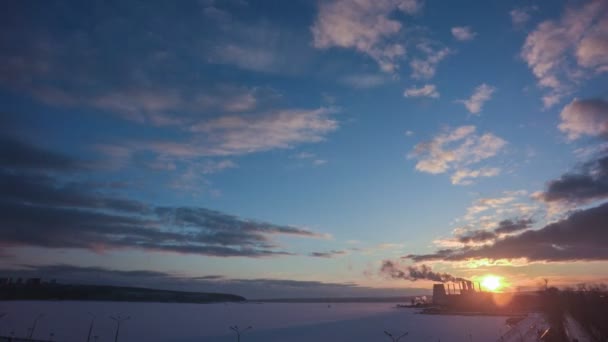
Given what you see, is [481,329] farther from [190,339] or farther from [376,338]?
[190,339]

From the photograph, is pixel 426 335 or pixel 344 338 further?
pixel 426 335

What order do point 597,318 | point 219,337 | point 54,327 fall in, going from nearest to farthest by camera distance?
point 219,337 < point 54,327 < point 597,318

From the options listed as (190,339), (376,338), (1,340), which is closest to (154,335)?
(190,339)

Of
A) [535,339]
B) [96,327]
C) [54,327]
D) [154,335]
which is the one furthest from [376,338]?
[54,327]

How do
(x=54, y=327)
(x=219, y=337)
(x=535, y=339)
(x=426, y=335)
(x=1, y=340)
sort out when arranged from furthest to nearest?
(x=54, y=327)
(x=426, y=335)
(x=219, y=337)
(x=535, y=339)
(x=1, y=340)

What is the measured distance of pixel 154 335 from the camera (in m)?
120

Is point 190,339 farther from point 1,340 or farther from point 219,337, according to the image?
point 1,340

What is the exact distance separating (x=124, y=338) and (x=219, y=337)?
26687 mm

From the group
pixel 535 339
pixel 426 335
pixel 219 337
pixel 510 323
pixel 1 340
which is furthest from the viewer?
pixel 510 323

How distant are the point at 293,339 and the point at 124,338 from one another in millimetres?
48261

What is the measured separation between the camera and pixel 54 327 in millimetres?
134625

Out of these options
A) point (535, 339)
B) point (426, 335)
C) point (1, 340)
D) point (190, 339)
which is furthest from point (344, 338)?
point (1, 340)

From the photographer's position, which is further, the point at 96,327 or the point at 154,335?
the point at 96,327

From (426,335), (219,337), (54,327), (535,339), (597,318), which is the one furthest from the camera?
(597,318)
